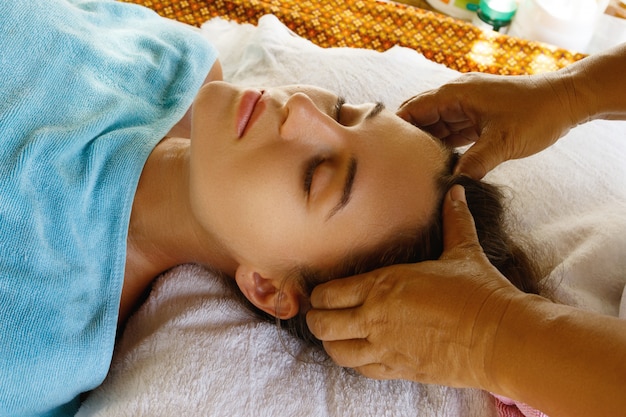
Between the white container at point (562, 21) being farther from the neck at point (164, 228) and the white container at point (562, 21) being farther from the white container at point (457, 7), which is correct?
the neck at point (164, 228)

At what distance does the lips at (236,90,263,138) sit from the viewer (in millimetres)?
904

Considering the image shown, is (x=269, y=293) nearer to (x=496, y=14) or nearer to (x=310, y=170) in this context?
(x=310, y=170)

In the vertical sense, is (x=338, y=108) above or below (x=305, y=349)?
above

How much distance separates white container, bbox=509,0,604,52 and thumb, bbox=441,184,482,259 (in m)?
1.45

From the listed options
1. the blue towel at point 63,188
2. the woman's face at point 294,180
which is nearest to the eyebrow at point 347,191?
the woman's face at point 294,180

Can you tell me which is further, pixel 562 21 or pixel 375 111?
pixel 562 21

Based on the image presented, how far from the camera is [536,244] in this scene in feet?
3.97

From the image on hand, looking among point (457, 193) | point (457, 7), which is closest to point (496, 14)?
point (457, 7)

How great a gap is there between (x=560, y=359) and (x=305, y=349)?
0.56m

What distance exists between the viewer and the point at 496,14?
222 cm

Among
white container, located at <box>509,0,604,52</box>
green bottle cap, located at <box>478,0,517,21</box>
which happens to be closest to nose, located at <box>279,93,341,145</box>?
white container, located at <box>509,0,604,52</box>

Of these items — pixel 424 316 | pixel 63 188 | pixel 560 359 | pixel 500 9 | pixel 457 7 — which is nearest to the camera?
pixel 560 359

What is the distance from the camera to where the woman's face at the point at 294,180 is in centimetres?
88

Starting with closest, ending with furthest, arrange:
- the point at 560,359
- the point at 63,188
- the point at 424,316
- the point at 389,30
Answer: the point at 560,359
the point at 424,316
the point at 63,188
the point at 389,30
